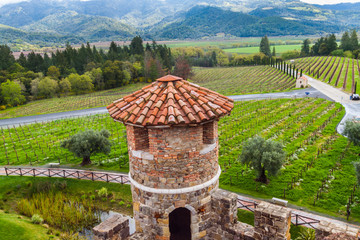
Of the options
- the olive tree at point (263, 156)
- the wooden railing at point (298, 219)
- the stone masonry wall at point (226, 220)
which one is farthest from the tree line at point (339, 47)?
the stone masonry wall at point (226, 220)

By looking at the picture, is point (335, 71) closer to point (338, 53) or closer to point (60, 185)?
point (338, 53)

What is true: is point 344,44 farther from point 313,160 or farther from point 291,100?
point 313,160

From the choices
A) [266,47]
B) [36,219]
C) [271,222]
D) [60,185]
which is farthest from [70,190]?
[266,47]

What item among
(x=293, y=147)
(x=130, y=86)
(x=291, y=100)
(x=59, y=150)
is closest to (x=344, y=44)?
(x=291, y=100)

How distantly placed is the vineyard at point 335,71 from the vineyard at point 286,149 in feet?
71.0

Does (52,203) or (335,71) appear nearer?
(52,203)

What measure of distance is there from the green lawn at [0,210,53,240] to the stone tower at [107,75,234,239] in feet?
37.4

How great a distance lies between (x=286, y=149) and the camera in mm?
25406

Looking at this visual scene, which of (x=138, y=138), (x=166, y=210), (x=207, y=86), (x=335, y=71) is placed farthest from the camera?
(x=335, y=71)

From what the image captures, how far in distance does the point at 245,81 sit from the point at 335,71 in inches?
1036

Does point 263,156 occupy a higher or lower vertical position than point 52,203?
higher

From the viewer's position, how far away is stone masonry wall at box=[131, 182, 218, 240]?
6480 millimetres

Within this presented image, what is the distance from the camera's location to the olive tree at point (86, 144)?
78.5ft

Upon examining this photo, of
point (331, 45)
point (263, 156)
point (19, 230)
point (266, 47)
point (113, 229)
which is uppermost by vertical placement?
point (266, 47)
